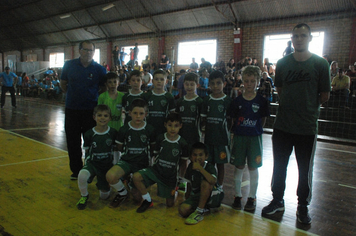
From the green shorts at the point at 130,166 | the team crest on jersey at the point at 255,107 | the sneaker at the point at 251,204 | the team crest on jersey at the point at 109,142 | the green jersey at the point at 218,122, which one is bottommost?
the sneaker at the point at 251,204

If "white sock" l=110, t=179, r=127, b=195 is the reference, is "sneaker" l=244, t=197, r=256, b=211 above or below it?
below

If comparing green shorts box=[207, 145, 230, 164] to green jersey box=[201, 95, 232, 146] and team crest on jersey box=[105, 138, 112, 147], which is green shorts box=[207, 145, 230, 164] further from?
team crest on jersey box=[105, 138, 112, 147]

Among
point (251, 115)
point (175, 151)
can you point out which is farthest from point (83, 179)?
point (251, 115)

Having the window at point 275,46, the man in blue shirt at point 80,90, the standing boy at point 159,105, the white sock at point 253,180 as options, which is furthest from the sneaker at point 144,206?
the window at point 275,46

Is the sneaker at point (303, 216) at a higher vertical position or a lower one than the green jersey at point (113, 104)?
lower

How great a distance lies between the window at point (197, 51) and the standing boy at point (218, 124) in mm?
12763

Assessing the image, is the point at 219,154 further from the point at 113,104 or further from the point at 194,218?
the point at 113,104

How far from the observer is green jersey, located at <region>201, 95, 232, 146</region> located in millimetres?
3260

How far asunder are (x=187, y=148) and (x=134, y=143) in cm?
59

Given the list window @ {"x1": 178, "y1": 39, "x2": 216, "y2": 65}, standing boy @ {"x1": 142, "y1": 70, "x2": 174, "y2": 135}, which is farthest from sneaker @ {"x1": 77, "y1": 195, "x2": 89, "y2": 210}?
window @ {"x1": 178, "y1": 39, "x2": 216, "y2": 65}

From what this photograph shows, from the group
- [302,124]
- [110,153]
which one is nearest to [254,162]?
[302,124]

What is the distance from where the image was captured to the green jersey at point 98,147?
3.23 m

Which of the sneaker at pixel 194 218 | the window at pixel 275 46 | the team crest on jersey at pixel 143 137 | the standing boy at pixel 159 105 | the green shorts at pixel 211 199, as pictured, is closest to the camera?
the sneaker at pixel 194 218

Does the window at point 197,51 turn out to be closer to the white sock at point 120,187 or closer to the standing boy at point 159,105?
the standing boy at point 159,105
